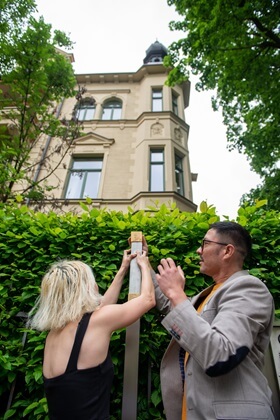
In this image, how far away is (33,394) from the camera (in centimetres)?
245

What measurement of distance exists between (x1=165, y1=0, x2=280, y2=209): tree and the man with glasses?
948 centimetres

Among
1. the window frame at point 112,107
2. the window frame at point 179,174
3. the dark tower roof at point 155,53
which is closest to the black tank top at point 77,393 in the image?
the window frame at point 179,174

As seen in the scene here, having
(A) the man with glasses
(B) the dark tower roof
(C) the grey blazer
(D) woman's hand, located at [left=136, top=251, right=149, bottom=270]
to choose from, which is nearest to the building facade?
(B) the dark tower roof

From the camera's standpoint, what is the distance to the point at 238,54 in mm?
9250

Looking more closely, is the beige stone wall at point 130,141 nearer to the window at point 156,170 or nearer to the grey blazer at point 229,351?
the window at point 156,170

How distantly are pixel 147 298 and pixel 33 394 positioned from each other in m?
1.74

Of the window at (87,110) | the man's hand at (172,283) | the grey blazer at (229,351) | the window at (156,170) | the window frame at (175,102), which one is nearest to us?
the grey blazer at (229,351)

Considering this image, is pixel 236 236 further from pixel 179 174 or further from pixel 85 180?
pixel 85 180

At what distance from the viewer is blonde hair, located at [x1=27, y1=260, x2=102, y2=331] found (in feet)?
5.74

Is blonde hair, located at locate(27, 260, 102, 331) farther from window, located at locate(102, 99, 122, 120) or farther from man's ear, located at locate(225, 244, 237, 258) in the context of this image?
window, located at locate(102, 99, 122, 120)

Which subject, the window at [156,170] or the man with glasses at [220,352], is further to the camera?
the window at [156,170]

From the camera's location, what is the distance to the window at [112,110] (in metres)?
14.6

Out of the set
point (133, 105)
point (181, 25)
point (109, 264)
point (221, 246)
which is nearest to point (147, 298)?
point (221, 246)

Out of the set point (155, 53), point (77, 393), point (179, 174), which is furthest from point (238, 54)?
point (155, 53)
